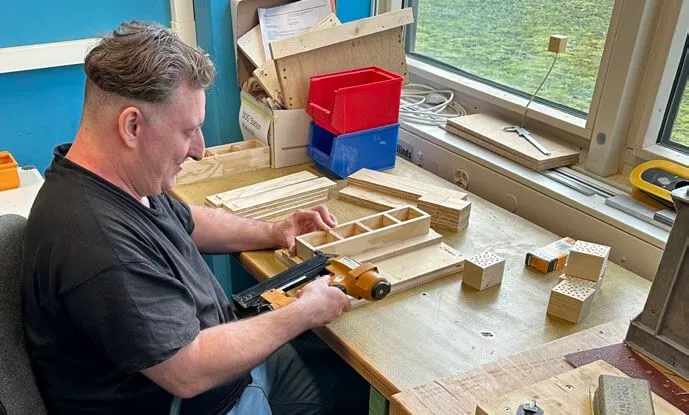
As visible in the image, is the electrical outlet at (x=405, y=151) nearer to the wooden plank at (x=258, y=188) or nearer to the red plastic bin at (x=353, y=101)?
the red plastic bin at (x=353, y=101)

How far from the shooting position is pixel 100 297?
0.99m

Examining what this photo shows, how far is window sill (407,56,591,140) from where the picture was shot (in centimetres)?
185

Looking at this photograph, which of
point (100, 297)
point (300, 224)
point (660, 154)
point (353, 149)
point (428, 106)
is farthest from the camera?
Answer: point (428, 106)

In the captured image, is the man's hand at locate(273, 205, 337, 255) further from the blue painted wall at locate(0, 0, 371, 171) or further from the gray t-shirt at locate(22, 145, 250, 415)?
the blue painted wall at locate(0, 0, 371, 171)

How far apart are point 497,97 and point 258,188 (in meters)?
0.87

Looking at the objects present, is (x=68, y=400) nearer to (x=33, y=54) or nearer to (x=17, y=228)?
(x=17, y=228)

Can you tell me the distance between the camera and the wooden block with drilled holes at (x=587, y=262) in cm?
131

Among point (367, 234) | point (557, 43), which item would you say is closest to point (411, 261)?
point (367, 234)

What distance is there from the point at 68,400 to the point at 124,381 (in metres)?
0.11

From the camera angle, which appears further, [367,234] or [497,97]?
[497,97]

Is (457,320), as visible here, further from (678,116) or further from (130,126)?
(678,116)

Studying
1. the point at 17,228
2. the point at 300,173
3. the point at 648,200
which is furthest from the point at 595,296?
the point at 17,228

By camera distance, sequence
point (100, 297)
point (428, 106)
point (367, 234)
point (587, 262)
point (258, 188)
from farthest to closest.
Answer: point (428, 106), point (258, 188), point (367, 234), point (587, 262), point (100, 297)

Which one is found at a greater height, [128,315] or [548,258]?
[128,315]
